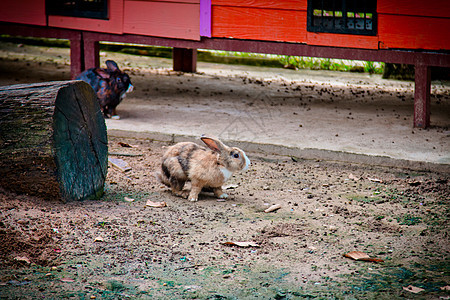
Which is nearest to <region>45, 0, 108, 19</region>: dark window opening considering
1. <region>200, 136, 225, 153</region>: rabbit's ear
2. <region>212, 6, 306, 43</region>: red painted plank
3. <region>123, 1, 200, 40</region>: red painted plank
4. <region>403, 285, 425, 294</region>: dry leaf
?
<region>123, 1, 200, 40</region>: red painted plank

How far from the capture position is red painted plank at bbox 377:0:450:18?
866 centimetres

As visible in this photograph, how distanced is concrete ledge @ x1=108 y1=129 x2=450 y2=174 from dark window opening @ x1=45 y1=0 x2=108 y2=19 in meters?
2.83

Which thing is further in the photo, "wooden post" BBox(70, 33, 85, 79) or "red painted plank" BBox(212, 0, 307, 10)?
"wooden post" BBox(70, 33, 85, 79)

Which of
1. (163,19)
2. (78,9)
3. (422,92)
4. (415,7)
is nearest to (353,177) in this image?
(422,92)

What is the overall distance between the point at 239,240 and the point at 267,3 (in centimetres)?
552

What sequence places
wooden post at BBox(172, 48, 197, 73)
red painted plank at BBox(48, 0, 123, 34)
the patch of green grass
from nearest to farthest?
red painted plank at BBox(48, 0, 123, 34), wooden post at BBox(172, 48, 197, 73), the patch of green grass

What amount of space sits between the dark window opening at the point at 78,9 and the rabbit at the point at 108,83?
163 centimetres

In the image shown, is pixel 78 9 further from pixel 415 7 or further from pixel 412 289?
pixel 412 289

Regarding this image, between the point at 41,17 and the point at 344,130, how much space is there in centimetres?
586

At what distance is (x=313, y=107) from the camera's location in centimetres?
1073

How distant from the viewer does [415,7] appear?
28.9 ft

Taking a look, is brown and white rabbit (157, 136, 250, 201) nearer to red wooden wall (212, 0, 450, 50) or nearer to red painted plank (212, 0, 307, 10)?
red wooden wall (212, 0, 450, 50)

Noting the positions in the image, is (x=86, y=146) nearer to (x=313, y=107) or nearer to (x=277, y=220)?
(x=277, y=220)

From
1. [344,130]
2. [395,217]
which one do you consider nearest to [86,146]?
[395,217]
